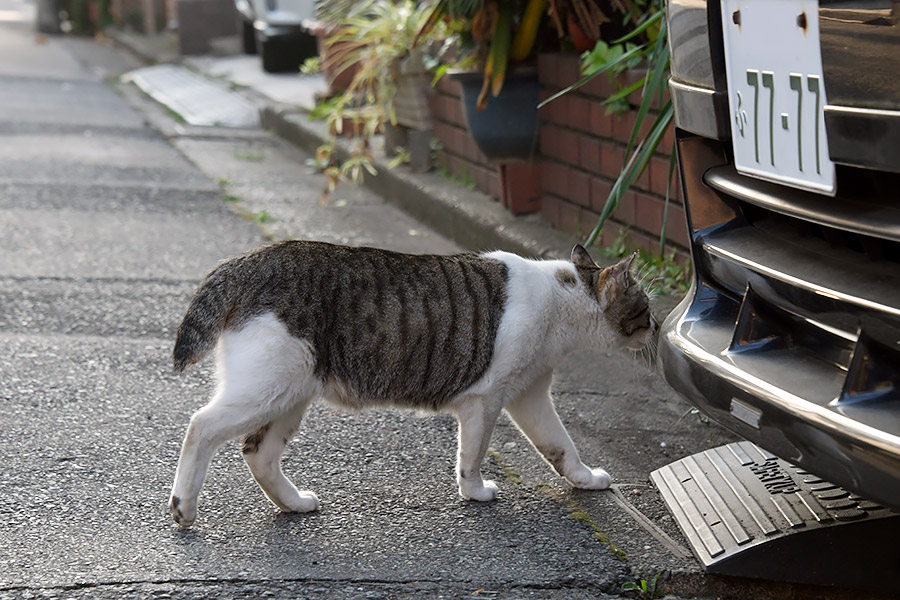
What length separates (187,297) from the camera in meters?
4.46

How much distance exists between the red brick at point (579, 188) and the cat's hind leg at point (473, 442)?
6.43 ft

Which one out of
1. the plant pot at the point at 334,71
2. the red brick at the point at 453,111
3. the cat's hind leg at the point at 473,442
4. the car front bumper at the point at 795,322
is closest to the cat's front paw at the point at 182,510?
the cat's hind leg at the point at 473,442

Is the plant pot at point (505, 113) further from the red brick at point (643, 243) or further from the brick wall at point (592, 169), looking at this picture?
the red brick at point (643, 243)

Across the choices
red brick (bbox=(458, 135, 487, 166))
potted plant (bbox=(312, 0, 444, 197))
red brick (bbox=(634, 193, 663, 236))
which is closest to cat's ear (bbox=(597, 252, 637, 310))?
red brick (bbox=(634, 193, 663, 236))

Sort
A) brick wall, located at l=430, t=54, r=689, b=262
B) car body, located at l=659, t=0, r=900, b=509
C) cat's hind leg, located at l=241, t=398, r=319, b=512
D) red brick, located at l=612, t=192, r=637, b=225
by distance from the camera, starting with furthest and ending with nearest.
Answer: red brick, located at l=612, t=192, r=637, b=225
brick wall, located at l=430, t=54, r=689, b=262
cat's hind leg, located at l=241, t=398, r=319, b=512
car body, located at l=659, t=0, r=900, b=509

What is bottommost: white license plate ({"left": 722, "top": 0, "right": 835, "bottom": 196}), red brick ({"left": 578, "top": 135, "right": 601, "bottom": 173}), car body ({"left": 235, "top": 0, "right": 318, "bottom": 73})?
car body ({"left": 235, "top": 0, "right": 318, "bottom": 73})

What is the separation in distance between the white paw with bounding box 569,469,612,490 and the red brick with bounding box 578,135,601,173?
1.86 m

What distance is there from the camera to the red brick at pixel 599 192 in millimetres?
4305

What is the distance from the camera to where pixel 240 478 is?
2.83m

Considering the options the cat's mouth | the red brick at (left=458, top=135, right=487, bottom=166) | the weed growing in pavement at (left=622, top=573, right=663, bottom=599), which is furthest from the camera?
the red brick at (left=458, top=135, right=487, bottom=166)

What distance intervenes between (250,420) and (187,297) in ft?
6.95

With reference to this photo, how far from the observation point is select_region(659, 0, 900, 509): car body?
174 centimetres

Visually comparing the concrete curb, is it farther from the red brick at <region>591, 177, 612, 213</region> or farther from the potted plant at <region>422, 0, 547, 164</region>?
the potted plant at <region>422, 0, 547, 164</region>

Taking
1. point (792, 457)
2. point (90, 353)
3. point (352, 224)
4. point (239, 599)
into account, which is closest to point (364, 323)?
point (239, 599)
